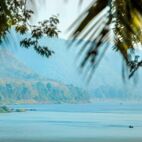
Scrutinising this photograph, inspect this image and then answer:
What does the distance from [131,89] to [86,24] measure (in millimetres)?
349

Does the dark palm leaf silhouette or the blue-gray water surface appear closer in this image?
the dark palm leaf silhouette

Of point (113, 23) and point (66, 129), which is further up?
point (66, 129)

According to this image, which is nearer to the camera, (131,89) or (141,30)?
(141,30)

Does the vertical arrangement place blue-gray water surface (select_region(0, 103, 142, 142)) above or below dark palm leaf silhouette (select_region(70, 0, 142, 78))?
above

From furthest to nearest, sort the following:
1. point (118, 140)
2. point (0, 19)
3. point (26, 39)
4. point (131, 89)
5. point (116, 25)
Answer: point (118, 140) < point (26, 39) < point (0, 19) < point (131, 89) < point (116, 25)

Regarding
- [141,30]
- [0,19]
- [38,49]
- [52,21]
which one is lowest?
[141,30]

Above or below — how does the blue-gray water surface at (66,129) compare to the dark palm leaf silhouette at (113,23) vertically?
above

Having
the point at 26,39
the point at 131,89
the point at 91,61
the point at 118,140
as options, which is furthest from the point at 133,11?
the point at 118,140

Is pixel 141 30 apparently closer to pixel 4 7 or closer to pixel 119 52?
pixel 119 52

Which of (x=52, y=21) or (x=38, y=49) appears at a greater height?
(x=52, y=21)

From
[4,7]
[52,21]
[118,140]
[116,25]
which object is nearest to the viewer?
[4,7]

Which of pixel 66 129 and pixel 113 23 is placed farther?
pixel 66 129

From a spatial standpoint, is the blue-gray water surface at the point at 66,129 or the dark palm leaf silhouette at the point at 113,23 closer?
the dark palm leaf silhouette at the point at 113,23

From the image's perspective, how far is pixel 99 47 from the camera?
1448 millimetres
